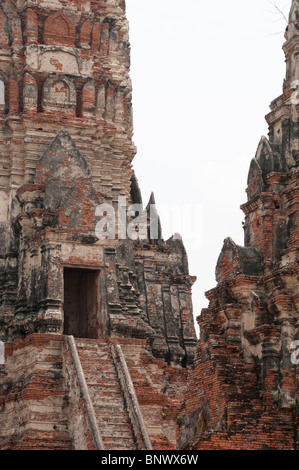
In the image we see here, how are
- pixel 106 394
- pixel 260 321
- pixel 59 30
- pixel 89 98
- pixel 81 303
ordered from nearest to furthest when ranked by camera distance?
pixel 260 321 → pixel 106 394 → pixel 81 303 → pixel 89 98 → pixel 59 30

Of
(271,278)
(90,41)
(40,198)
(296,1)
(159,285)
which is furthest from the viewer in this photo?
(159,285)

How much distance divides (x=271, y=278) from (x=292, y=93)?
3.63 m

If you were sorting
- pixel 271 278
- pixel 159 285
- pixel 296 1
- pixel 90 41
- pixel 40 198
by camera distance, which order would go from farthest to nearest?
1. pixel 159 285
2. pixel 90 41
3. pixel 40 198
4. pixel 296 1
5. pixel 271 278

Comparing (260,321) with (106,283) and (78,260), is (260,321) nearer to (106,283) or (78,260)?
(106,283)

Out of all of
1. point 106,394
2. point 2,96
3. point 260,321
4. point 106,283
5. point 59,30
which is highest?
point 59,30

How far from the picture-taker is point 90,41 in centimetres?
2522

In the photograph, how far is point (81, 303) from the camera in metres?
23.3

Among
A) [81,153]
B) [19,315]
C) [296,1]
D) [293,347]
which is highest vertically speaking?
[296,1]

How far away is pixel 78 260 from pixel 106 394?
3187 mm

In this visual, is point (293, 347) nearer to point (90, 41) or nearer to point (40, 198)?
point (40, 198)

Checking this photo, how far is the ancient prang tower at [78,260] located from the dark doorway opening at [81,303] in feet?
0.10

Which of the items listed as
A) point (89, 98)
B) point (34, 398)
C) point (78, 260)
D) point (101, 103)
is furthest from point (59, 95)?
point (34, 398)

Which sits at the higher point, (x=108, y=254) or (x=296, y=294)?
(x=108, y=254)
